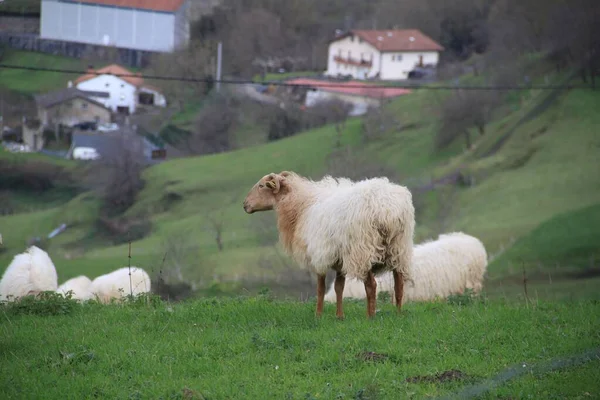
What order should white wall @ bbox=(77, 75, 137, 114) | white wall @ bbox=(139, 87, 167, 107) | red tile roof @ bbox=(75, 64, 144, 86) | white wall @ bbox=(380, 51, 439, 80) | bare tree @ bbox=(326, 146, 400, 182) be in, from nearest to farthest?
bare tree @ bbox=(326, 146, 400, 182) < white wall @ bbox=(77, 75, 137, 114) < red tile roof @ bbox=(75, 64, 144, 86) < white wall @ bbox=(139, 87, 167, 107) < white wall @ bbox=(380, 51, 439, 80)

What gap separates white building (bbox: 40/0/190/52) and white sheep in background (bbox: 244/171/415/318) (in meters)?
92.8

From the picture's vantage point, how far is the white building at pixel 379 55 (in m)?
115

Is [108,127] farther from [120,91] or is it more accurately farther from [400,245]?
[400,245]

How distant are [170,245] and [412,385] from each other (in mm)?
43458

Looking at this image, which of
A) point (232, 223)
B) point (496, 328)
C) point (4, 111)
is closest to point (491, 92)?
point (232, 223)

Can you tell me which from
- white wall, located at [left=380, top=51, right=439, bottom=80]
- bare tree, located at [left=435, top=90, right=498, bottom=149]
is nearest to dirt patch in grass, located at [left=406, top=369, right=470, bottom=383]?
bare tree, located at [left=435, top=90, right=498, bottom=149]

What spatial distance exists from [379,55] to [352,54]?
417 centimetres

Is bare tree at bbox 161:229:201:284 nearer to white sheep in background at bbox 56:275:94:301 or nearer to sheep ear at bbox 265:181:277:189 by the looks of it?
white sheep in background at bbox 56:275:94:301

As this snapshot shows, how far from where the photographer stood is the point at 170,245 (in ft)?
168

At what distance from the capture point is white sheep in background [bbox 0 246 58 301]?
16.7m

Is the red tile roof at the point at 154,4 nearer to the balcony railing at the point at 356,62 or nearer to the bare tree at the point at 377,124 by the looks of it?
the balcony railing at the point at 356,62

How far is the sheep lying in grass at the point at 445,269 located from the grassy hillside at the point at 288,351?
5.27m

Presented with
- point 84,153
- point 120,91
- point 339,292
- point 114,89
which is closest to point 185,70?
point 120,91

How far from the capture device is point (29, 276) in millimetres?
16906
